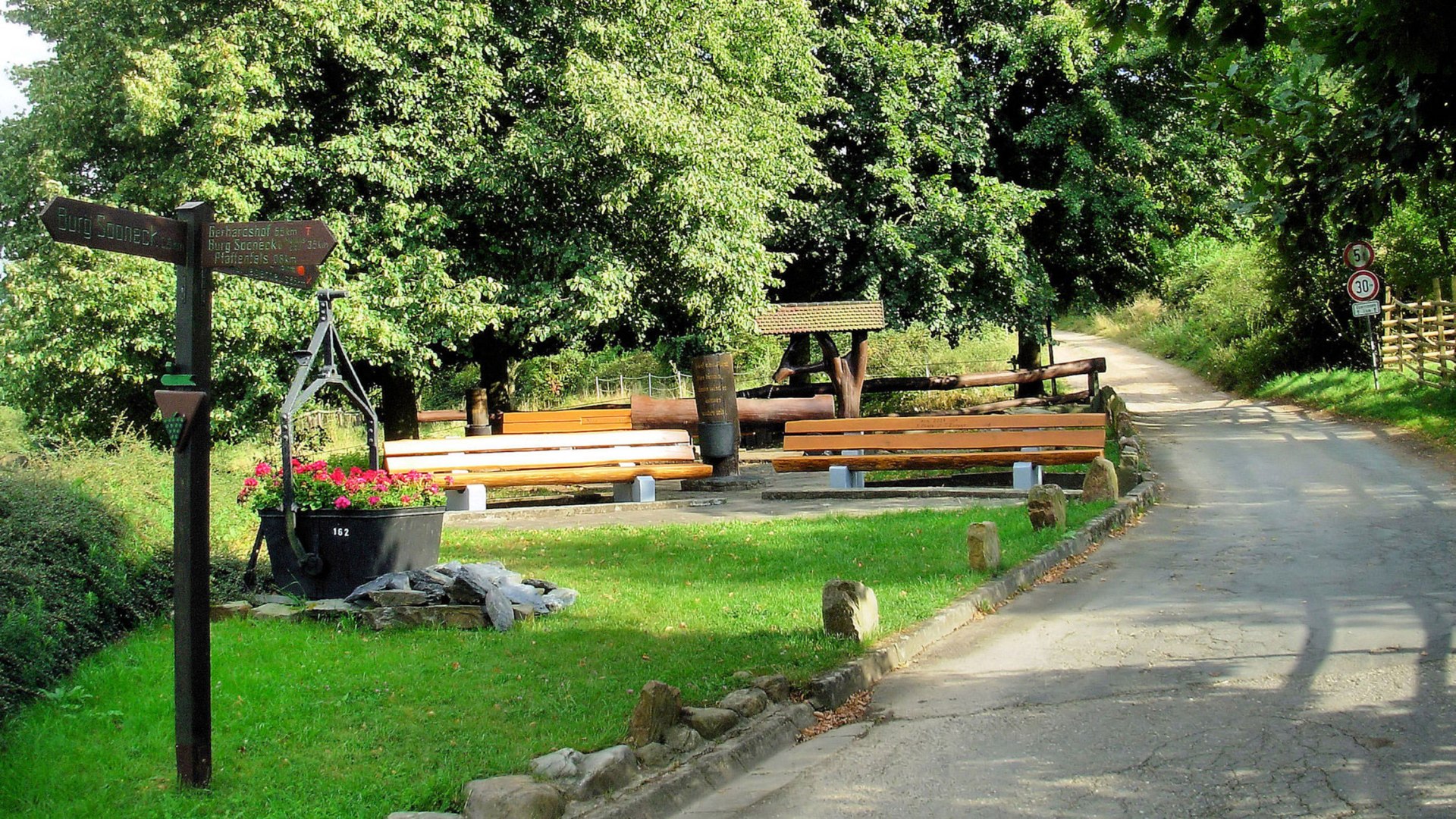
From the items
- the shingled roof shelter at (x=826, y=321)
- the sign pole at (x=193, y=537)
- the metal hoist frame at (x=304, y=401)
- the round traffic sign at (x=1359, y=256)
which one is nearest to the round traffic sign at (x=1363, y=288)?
the round traffic sign at (x=1359, y=256)

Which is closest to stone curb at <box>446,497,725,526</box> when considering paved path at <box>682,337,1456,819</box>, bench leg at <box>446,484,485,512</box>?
bench leg at <box>446,484,485,512</box>

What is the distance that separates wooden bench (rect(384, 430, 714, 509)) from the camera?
15.3 metres

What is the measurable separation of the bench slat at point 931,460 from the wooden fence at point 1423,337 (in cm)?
1214

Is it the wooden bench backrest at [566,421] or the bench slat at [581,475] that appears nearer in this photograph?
the bench slat at [581,475]

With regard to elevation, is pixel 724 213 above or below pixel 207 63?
below

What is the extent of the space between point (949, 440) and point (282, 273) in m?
11.8

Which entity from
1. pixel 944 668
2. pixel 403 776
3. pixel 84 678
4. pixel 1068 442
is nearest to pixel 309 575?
pixel 84 678

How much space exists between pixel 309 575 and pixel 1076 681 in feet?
17.7

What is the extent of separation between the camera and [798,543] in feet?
36.4

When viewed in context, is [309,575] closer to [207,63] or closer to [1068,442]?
[207,63]

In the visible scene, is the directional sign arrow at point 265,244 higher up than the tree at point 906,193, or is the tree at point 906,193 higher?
the tree at point 906,193

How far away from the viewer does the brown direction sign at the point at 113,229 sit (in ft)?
14.6

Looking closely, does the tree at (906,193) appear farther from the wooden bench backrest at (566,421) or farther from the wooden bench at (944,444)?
the wooden bench at (944,444)

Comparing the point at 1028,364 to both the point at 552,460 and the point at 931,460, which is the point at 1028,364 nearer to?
the point at 931,460
